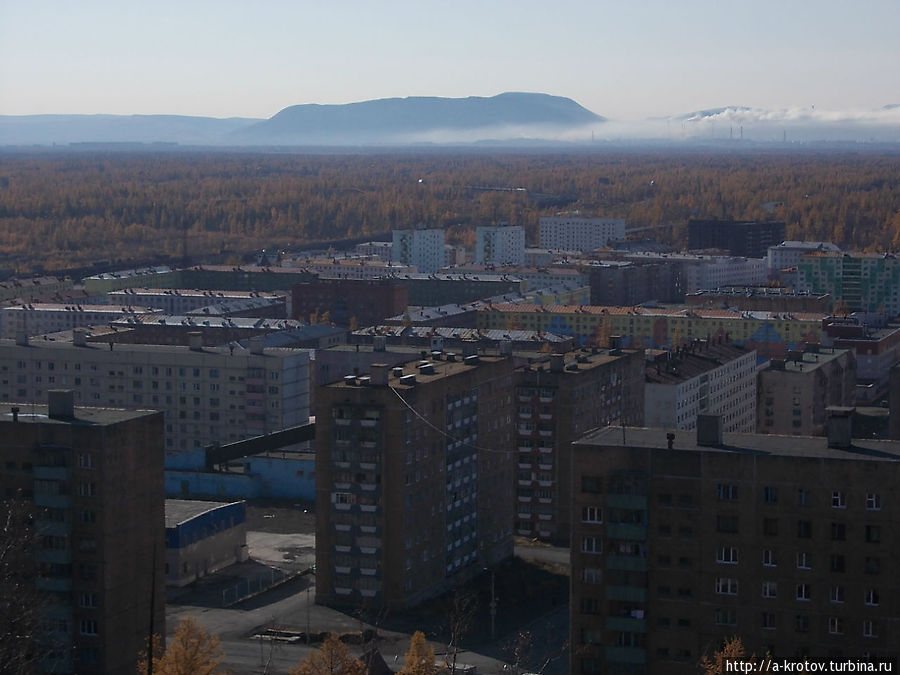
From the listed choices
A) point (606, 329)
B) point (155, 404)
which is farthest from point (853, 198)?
point (155, 404)

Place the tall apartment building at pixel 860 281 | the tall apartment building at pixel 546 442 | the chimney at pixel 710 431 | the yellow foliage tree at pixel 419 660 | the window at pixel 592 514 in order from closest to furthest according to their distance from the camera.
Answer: the yellow foliage tree at pixel 419 660 → the window at pixel 592 514 → the chimney at pixel 710 431 → the tall apartment building at pixel 546 442 → the tall apartment building at pixel 860 281

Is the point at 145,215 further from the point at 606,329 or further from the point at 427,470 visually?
the point at 427,470

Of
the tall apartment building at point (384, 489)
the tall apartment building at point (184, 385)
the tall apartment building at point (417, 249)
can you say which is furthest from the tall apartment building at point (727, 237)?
the tall apartment building at point (384, 489)

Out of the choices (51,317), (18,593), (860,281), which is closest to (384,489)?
(18,593)

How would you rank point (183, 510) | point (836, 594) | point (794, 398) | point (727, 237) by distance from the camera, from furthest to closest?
1. point (727, 237)
2. point (794, 398)
3. point (183, 510)
4. point (836, 594)

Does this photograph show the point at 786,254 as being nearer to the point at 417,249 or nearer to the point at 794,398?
the point at 417,249

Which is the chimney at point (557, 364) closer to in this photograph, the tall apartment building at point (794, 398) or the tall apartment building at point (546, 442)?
the tall apartment building at point (546, 442)
